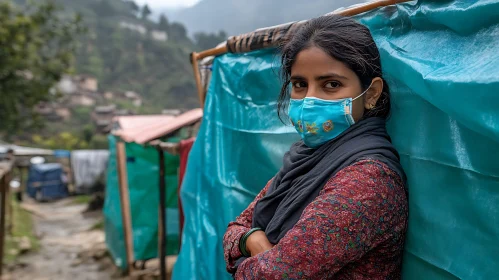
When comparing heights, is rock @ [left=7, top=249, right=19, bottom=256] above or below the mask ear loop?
below

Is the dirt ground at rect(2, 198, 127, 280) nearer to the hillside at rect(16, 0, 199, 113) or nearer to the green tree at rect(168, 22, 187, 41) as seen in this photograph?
the hillside at rect(16, 0, 199, 113)

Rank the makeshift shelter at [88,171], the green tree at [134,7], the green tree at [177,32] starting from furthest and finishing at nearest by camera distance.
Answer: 1. the green tree at [134,7]
2. the green tree at [177,32]
3. the makeshift shelter at [88,171]

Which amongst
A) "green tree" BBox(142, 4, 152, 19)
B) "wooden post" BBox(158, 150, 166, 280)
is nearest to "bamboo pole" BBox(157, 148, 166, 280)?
"wooden post" BBox(158, 150, 166, 280)

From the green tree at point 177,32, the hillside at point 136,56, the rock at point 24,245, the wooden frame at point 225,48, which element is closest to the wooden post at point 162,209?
the wooden frame at point 225,48

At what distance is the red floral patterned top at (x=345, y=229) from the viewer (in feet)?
3.14


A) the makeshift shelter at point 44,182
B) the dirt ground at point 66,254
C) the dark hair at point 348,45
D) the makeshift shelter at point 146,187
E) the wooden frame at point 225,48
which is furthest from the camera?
the makeshift shelter at point 44,182

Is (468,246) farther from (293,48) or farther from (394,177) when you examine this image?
(293,48)

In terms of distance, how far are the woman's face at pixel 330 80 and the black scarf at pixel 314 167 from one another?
7 cm

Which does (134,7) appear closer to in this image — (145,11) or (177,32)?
(145,11)

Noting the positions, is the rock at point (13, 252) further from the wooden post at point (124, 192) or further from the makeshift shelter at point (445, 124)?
the makeshift shelter at point (445, 124)

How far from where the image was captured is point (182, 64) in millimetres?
46938

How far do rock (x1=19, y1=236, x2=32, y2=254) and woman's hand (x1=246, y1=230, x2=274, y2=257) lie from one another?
742 centimetres

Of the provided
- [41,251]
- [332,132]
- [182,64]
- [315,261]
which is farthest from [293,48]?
[182,64]

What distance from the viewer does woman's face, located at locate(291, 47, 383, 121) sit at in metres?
1.13
